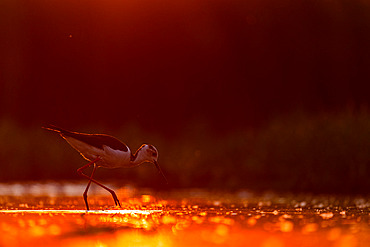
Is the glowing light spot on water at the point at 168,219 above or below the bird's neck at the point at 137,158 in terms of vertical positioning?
below

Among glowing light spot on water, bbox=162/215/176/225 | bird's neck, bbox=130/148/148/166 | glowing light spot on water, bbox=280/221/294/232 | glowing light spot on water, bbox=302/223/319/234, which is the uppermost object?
bird's neck, bbox=130/148/148/166

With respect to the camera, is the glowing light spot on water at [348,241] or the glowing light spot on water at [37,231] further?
the glowing light spot on water at [37,231]

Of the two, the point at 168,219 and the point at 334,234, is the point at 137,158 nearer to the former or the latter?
the point at 168,219

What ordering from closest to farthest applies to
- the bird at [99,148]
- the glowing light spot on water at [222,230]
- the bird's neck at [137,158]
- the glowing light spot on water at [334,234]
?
the glowing light spot on water at [334,234] < the glowing light spot on water at [222,230] < the bird at [99,148] < the bird's neck at [137,158]

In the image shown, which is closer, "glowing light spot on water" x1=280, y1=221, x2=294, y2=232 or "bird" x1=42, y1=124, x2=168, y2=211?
"glowing light spot on water" x1=280, y1=221, x2=294, y2=232

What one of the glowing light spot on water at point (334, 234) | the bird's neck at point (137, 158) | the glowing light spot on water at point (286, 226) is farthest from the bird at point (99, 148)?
the glowing light spot on water at point (334, 234)

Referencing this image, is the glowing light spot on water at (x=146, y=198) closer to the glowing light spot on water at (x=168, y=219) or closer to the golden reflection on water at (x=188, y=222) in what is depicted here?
the golden reflection on water at (x=188, y=222)

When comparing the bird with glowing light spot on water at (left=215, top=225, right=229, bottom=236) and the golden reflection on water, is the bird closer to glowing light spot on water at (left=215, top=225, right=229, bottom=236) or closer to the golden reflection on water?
the golden reflection on water

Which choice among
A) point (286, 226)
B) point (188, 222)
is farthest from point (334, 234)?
point (188, 222)

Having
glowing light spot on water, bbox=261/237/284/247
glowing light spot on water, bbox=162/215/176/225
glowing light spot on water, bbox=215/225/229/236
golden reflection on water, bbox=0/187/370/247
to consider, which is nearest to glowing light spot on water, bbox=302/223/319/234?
golden reflection on water, bbox=0/187/370/247
